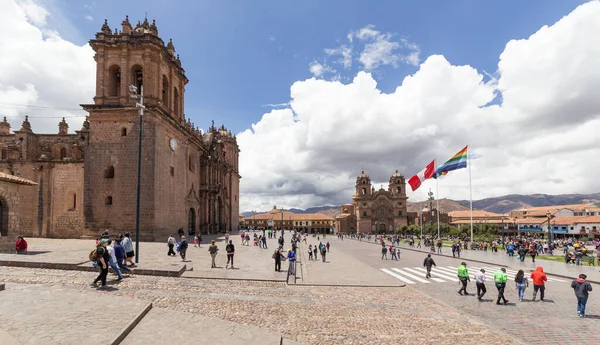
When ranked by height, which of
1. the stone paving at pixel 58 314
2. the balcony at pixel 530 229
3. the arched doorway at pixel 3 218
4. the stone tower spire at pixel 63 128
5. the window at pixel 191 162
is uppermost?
the stone tower spire at pixel 63 128

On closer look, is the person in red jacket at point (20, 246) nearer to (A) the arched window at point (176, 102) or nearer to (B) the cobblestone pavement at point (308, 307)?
(B) the cobblestone pavement at point (308, 307)

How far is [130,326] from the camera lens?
685 centimetres

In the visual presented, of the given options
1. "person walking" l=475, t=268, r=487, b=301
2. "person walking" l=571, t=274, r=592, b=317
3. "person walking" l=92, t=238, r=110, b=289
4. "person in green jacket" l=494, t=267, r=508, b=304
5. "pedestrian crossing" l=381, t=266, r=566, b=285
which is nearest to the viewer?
"person walking" l=571, t=274, r=592, b=317

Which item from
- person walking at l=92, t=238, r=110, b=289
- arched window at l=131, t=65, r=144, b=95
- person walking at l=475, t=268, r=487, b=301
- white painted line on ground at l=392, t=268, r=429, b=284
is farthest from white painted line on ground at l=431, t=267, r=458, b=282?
arched window at l=131, t=65, r=144, b=95

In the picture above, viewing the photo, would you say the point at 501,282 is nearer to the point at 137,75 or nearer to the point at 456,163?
the point at 456,163

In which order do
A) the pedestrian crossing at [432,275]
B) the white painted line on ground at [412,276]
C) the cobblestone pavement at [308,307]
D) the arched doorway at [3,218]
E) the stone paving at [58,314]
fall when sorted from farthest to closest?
the arched doorway at [3,218] < the pedestrian crossing at [432,275] < the white painted line on ground at [412,276] < the cobblestone pavement at [308,307] < the stone paving at [58,314]

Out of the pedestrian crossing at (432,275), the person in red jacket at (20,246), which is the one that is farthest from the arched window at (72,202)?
the pedestrian crossing at (432,275)

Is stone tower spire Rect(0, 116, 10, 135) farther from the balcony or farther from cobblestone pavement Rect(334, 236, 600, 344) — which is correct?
the balcony

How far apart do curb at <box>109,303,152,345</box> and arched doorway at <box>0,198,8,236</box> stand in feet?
44.2

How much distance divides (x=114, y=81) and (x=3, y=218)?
650 inches

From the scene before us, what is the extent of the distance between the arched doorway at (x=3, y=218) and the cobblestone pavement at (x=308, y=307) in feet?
17.5

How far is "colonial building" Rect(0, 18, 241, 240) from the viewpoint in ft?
89.9

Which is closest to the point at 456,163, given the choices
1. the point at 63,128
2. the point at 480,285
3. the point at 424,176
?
the point at 424,176

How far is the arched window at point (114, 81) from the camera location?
96.2 ft
